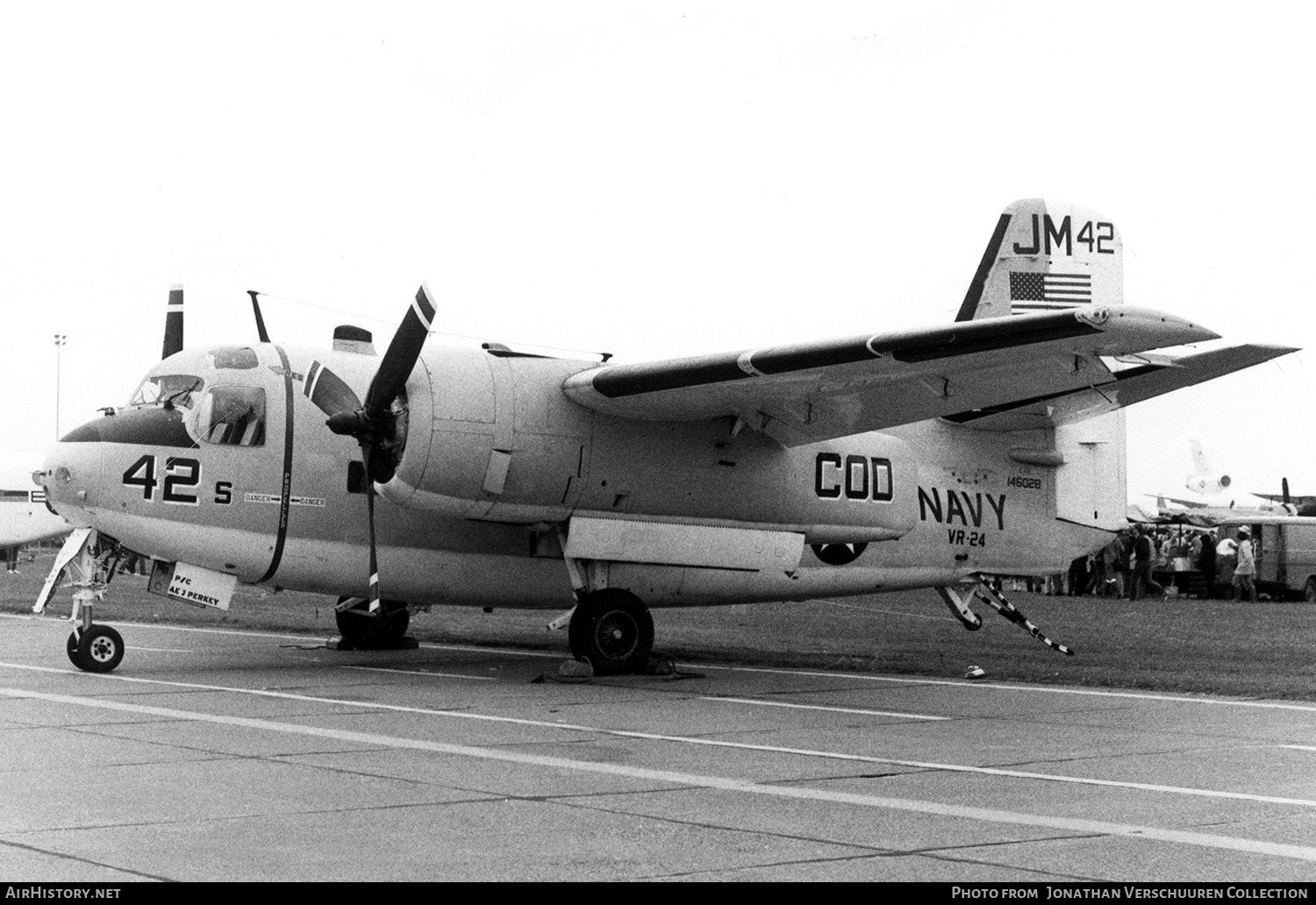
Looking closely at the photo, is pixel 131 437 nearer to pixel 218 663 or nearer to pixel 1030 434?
pixel 218 663

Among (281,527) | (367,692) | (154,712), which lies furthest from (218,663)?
(154,712)

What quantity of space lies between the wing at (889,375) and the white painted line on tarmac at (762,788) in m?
5.44

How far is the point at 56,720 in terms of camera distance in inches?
448

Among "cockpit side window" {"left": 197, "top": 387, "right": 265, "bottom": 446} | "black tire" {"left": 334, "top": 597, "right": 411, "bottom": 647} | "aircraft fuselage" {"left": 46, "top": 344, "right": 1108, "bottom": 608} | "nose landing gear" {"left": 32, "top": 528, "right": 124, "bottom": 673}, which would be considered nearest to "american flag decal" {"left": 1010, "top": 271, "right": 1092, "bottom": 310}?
"aircraft fuselage" {"left": 46, "top": 344, "right": 1108, "bottom": 608}

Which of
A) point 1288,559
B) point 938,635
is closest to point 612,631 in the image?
point 938,635

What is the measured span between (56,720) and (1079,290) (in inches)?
536

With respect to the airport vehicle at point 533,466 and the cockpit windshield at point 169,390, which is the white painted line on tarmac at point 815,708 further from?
the cockpit windshield at point 169,390

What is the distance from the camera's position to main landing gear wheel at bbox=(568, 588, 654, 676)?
15.7 m

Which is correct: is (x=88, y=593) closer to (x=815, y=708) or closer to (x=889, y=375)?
(x=815, y=708)

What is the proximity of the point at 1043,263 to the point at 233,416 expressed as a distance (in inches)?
406

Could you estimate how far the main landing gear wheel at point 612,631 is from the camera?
15.7 meters

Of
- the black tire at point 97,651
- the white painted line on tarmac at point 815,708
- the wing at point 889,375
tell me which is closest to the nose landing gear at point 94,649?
the black tire at point 97,651

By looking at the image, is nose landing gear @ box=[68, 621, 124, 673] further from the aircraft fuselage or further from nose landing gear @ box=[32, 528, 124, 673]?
the aircraft fuselage

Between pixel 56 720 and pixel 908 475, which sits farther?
pixel 908 475
